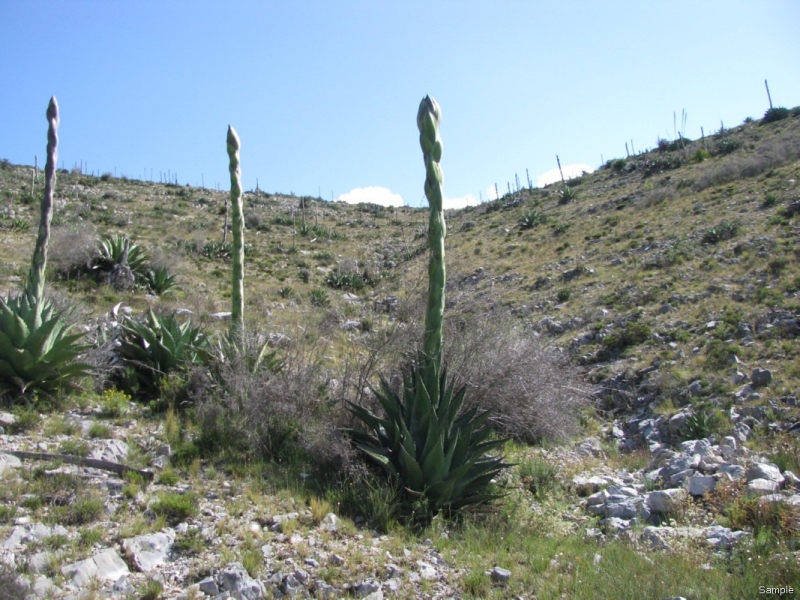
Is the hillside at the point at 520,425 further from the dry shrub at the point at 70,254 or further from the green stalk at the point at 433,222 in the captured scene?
the green stalk at the point at 433,222

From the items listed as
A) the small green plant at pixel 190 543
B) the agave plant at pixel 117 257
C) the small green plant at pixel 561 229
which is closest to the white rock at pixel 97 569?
the small green plant at pixel 190 543

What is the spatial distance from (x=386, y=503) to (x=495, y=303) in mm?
8323

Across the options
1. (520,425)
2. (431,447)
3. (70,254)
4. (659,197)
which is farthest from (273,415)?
(659,197)

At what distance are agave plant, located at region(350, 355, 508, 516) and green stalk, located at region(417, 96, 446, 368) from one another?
0.19m

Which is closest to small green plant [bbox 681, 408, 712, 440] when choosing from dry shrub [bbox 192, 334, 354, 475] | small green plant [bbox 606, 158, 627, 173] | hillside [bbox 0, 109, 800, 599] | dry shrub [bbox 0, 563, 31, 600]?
hillside [bbox 0, 109, 800, 599]

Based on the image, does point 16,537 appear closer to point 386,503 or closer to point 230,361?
point 386,503

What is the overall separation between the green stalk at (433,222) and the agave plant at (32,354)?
4372mm

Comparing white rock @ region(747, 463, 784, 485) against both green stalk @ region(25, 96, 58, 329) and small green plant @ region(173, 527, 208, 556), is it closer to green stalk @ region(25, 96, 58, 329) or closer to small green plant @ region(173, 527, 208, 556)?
small green plant @ region(173, 527, 208, 556)

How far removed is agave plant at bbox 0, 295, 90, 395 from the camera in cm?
644

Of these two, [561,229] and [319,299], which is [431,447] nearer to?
[319,299]

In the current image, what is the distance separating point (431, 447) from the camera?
5.27m

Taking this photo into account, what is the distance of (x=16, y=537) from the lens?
157 inches

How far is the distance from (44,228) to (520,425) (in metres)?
7.01

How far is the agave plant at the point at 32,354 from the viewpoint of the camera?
6441mm
